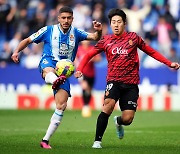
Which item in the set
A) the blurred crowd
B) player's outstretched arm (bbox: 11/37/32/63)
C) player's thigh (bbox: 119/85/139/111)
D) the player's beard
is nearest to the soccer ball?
the player's beard

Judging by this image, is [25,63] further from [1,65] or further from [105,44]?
[105,44]

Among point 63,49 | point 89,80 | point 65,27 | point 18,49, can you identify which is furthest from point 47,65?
point 89,80

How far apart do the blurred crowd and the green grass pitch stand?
450cm

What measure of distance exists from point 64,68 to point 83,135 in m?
3.16

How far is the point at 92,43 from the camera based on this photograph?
25188 millimetres

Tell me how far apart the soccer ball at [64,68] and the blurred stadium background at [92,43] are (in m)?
12.9

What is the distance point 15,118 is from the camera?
20.2 meters

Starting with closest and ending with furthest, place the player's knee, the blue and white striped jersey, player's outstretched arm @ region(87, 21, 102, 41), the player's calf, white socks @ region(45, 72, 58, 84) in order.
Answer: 1. the player's calf
2. white socks @ region(45, 72, 58, 84)
3. the player's knee
4. player's outstretched arm @ region(87, 21, 102, 41)
5. the blue and white striped jersey

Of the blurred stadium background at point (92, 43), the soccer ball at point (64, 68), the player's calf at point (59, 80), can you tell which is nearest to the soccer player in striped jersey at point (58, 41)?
the soccer ball at point (64, 68)

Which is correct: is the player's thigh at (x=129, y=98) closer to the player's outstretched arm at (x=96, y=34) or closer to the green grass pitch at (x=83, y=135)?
the green grass pitch at (x=83, y=135)

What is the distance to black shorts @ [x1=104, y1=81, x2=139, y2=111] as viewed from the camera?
37.6ft

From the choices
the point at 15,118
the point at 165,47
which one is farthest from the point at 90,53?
the point at 165,47

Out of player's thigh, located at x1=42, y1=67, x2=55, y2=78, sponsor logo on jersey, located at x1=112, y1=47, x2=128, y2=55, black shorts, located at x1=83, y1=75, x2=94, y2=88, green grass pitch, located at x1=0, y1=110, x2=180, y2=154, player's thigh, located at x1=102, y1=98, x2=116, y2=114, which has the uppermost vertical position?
sponsor logo on jersey, located at x1=112, y1=47, x2=128, y2=55

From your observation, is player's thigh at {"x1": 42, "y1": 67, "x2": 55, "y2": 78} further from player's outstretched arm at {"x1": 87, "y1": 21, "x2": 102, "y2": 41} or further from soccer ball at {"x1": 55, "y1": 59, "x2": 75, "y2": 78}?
player's outstretched arm at {"x1": 87, "y1": 21, "x2": 102, "y2": 41}
